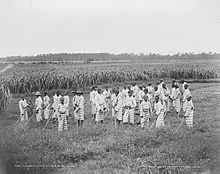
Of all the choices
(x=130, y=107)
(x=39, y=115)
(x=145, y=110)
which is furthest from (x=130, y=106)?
(x=39, y=115)

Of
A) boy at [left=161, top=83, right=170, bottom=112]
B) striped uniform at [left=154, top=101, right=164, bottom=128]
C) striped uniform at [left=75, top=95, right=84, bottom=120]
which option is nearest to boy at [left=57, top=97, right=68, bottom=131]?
striped uniform at [left=75, top=95, right=84, bottom=120]

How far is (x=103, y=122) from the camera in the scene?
1120 centimetres

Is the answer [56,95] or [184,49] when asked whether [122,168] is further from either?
[56,95]

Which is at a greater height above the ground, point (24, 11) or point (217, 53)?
point (24, 11)

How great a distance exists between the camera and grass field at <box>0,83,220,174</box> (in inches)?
257

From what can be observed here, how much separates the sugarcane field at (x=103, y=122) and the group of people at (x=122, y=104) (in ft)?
0.11

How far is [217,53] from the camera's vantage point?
6.91 m

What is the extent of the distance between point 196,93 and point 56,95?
A: 5640 millimetres

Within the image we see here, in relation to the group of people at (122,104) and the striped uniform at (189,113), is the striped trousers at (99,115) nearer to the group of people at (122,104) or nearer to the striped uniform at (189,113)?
the group of people at (122,104)

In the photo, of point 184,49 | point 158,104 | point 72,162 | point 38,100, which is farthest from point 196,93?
point 72,162

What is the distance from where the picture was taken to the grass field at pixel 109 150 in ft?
21.5

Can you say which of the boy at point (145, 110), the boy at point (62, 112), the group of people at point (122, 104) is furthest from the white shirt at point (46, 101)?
the boy at point (145, 110)

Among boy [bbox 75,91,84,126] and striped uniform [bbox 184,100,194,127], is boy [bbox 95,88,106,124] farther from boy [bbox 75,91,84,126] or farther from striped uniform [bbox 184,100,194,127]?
striped uniform [bbox 184,100,194,127]

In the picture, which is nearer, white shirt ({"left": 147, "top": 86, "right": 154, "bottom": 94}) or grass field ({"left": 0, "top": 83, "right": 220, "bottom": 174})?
grass field ({"left": 0, "top": 83, "right": 220, "bottom": 174})
